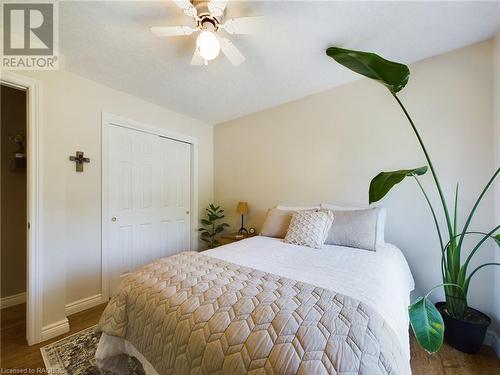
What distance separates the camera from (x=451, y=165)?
1914 millimetres

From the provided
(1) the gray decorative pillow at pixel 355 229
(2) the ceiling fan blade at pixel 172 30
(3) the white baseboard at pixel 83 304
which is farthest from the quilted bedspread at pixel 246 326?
(2) the ceiling fan blade at pixel 172 30

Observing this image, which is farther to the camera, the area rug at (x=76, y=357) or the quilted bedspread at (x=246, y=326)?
the area rug at (x=76, y=357)

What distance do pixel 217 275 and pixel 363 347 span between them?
0.80m

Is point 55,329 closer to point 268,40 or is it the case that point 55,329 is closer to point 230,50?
point 230,50

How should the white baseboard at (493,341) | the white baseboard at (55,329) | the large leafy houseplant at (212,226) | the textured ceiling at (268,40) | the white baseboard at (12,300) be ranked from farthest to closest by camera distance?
the large leafy houseplant at (212,226), the white baseboard at (12,300), the white baseboard at (55,329), the white baseboard at (493,341), the textured ceiling at (268,40)

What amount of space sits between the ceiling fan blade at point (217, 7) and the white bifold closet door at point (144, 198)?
1.77 metres

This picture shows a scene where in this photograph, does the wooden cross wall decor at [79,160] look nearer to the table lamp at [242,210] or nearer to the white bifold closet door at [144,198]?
the white bifold closet door at [144,198]

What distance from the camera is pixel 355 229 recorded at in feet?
6.42

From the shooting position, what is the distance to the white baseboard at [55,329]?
5.70 ft

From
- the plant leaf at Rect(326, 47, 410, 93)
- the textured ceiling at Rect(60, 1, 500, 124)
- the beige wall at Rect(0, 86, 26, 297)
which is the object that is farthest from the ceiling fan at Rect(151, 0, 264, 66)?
the beige wall at Rect(0, 86, 26, 297)

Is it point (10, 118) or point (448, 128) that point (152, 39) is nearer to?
point (10, 118)

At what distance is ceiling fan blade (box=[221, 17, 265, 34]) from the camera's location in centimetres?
135

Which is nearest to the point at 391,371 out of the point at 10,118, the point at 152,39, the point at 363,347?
the point at 363,347

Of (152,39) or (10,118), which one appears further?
(10,118)
